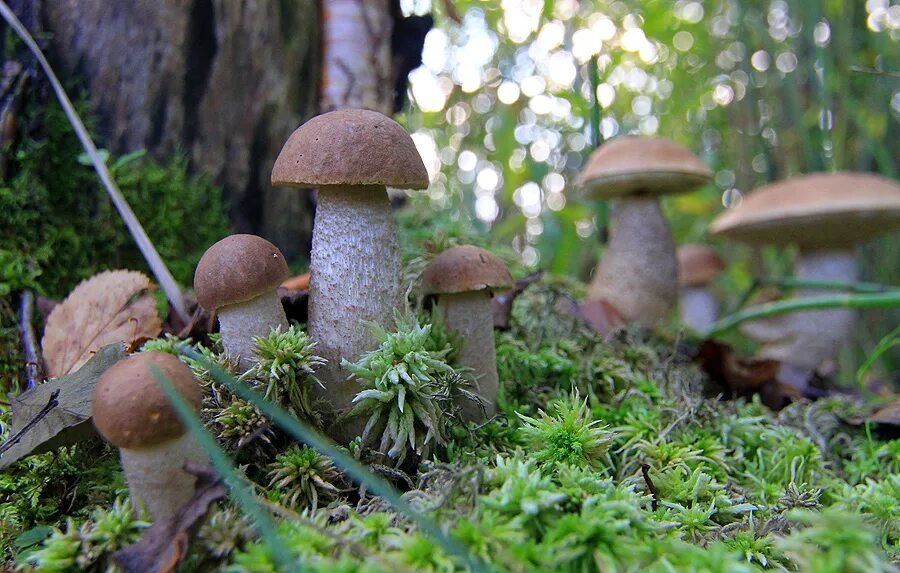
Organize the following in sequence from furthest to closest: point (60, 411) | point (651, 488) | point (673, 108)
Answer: point (673, 108), point (651, 488), point (60, 411)

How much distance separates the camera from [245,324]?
55.4 inches

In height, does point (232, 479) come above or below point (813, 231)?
below

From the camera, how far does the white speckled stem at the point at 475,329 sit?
1.63 m

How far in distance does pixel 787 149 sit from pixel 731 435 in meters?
4.50

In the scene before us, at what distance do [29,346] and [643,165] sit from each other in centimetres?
263

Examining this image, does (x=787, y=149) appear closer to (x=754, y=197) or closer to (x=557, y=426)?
(x=754, y=197)

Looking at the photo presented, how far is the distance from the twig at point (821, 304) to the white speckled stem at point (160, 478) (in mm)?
2162

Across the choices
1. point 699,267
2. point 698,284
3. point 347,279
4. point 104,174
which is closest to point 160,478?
point 347,279

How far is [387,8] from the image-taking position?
2.62m

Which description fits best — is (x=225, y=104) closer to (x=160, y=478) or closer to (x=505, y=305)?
(x=505, y=305)

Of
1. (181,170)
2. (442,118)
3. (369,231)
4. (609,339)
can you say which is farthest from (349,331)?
(442,118)

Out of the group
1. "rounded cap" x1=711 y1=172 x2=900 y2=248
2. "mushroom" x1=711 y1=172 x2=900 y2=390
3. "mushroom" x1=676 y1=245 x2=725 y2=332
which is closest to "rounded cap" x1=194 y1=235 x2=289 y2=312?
"mushroom" x1=711 y1=172 x2=900 y2=390

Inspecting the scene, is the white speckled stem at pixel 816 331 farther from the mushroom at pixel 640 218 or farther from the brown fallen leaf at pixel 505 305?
the brown fallen leaf at pixel 505 305

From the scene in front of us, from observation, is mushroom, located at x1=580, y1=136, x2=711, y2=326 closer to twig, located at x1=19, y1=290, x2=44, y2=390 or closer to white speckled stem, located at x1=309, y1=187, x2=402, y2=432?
white speckled stem, located at x1=309, y1=187, x2=402, y2=432
